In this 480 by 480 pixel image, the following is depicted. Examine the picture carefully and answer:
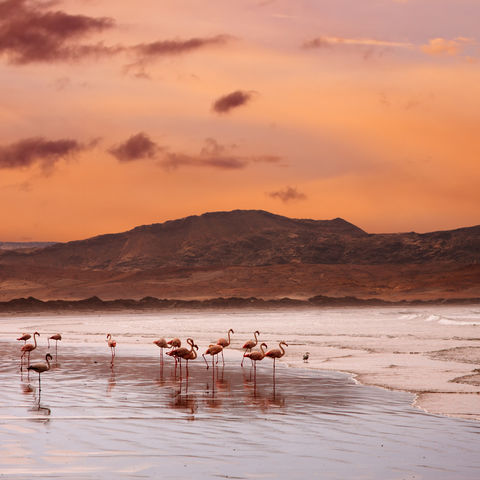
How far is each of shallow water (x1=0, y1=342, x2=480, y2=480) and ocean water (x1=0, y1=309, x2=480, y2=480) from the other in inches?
0.8

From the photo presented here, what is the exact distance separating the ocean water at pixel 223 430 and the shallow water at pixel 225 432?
0.07ft

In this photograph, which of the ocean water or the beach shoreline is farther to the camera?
the beach shoreline

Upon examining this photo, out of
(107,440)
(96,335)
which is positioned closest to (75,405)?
(107,440)

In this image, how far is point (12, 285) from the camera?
171250 millimetres

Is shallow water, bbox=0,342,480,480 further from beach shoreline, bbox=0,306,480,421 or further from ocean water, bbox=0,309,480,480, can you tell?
beach shoreline, bbox=0,306,480,421

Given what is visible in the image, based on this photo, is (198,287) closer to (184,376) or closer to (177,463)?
(184,376)

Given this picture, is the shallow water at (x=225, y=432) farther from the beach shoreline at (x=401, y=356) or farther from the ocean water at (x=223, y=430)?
the beach shoreline at (x=401, y=356)

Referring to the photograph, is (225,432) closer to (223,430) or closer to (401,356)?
(223,430)

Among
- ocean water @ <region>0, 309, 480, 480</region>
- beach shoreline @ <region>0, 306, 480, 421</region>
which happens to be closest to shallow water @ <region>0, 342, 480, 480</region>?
ocean water @ <region>0, 309, 480, 480</region>

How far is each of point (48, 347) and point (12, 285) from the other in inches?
5420

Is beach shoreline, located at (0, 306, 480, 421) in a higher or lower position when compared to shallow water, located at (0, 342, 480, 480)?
higher

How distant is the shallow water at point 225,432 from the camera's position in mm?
11922

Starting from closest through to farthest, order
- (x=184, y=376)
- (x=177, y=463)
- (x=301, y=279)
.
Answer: (x=177, y=463)
(x=184, y=376)
(x=301, y=279)

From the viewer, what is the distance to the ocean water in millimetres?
11930
